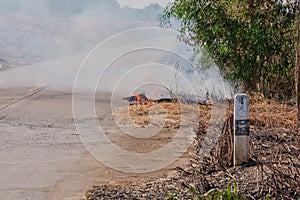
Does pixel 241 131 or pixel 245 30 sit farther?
pixel 245 30

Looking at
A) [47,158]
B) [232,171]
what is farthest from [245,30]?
[232,171]

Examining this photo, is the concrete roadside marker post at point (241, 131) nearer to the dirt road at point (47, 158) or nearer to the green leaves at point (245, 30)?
the dirt road at point (47, 158)

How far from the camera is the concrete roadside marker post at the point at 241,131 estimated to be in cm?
594

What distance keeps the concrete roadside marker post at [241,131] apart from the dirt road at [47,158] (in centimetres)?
124

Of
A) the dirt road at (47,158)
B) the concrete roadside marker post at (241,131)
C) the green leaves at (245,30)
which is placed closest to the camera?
the concrete roadside marker post at (241,131)

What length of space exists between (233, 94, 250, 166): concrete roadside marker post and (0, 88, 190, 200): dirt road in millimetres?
1238

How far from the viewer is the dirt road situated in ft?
20.9

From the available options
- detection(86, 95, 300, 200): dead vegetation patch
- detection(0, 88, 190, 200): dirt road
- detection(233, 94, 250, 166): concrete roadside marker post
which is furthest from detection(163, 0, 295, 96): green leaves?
detection(233, 94, 250, 166): concrete roadside marker post

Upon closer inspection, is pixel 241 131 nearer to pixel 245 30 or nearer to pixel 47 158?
pixel 47 158

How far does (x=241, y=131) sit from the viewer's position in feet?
19.5

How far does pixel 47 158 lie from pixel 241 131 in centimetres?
316

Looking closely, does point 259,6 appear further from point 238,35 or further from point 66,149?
point 66,149

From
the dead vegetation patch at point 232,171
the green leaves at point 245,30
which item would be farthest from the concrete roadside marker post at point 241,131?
the green leaves at point 245,30

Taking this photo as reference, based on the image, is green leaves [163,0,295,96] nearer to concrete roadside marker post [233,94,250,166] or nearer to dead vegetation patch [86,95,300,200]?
dead vegetation patch [86,95,300,200]
